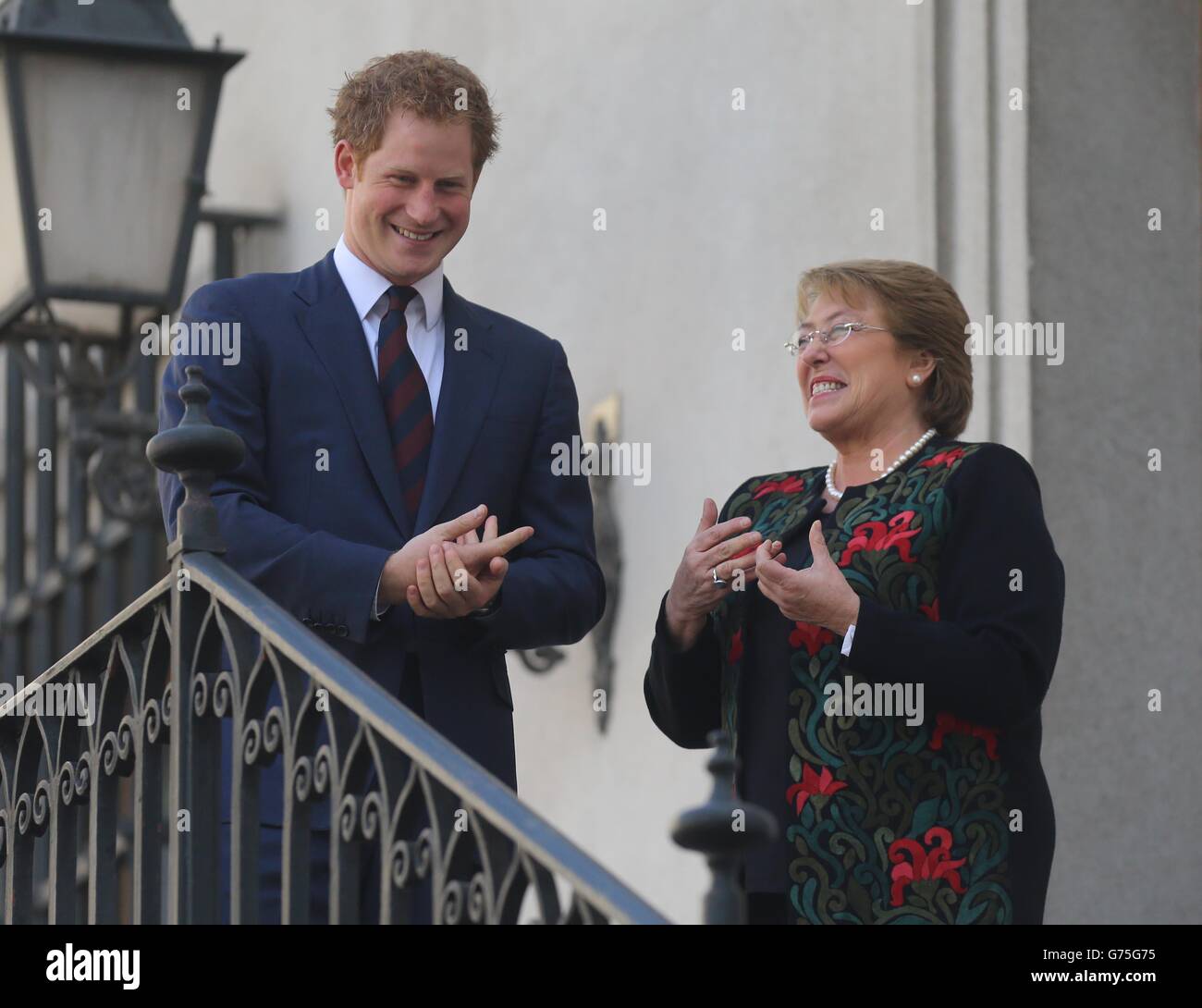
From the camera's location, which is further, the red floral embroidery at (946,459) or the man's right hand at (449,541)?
the red floral embroidery at (946,459)

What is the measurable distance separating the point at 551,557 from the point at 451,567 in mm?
319

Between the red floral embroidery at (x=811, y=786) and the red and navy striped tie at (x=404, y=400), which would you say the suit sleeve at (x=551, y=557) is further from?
the red floral embroidery at (x=811, y=786)

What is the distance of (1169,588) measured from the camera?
5195mm

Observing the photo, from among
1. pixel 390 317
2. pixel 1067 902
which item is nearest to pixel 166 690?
pixel 390 317

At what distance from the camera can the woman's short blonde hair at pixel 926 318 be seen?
13.0ft

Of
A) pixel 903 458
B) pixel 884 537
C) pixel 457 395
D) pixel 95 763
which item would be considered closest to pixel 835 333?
pixel 903 458

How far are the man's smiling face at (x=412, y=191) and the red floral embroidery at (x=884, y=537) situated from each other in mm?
709

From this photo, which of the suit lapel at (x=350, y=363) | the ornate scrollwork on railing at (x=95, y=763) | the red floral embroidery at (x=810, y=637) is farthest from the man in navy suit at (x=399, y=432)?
the red floral embroidery at (x=810, y=637)

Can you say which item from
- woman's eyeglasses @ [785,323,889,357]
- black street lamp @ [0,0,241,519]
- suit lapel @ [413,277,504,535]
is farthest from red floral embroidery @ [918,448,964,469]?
black street lamp @ [0,0,241,519]

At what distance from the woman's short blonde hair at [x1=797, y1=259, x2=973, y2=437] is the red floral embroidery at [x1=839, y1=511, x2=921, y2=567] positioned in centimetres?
25

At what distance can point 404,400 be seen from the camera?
149 inches

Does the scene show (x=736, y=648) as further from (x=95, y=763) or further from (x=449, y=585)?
(x=95, y=763)

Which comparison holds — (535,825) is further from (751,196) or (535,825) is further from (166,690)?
(751,196)

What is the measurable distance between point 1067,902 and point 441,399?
1.91m
